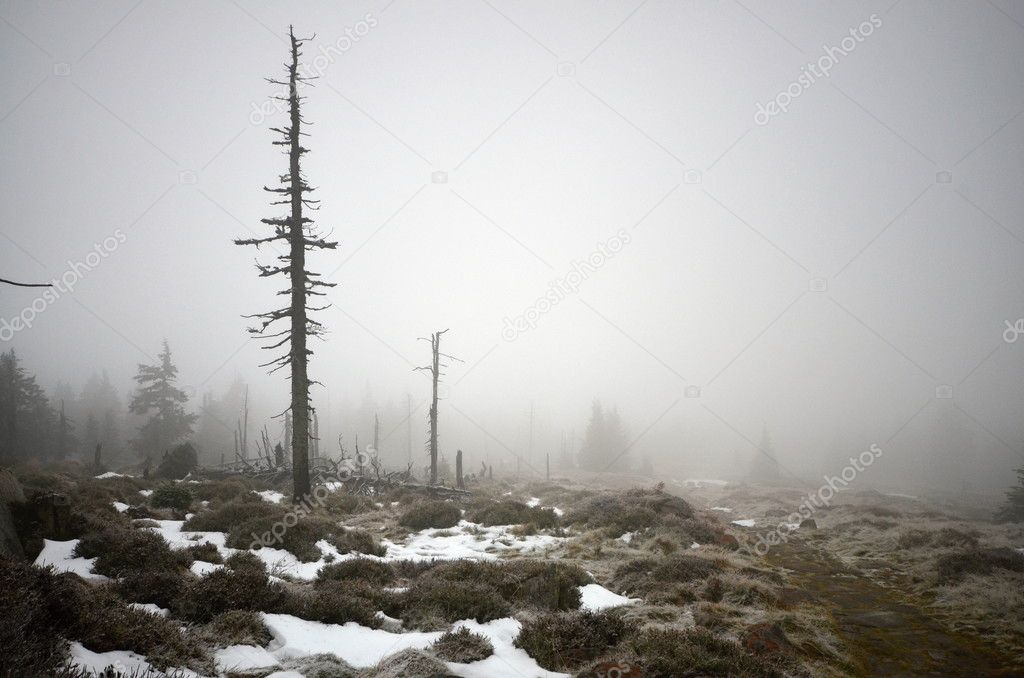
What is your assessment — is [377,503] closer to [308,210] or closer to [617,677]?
[308,210]

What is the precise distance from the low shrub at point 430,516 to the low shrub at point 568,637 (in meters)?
9.79

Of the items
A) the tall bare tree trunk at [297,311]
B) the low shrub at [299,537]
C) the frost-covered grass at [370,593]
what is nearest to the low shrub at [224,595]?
the frost-covered grass at [370,593]

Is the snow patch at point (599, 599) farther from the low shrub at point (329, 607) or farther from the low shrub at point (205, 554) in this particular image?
the low shrub at point (205, 554)

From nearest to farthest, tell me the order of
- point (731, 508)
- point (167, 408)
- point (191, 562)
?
point (191, 562)
point (731, 508)
point (167, 408)

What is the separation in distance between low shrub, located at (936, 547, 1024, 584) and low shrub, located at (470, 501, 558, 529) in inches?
424

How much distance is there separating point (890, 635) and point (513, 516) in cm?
1121

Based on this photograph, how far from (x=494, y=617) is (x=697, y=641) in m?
3.05

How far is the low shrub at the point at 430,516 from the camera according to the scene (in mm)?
15477

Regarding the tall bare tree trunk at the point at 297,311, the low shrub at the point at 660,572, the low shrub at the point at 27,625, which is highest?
the tall bare tree trunk at the point at 297,311

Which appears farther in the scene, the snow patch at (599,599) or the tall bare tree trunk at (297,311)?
the tall bare tree trunk at (297,311)

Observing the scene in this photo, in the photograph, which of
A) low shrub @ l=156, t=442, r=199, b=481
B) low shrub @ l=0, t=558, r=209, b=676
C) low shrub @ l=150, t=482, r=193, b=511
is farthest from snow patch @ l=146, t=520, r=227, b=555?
low shrub @ l=156, t=442, r=199, b=481

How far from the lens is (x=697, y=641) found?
235 inches

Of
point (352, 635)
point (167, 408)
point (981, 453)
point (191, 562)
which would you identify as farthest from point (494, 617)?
point (981, 453)

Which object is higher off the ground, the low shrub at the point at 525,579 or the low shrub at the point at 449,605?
the low shrub at the point at 449,605
